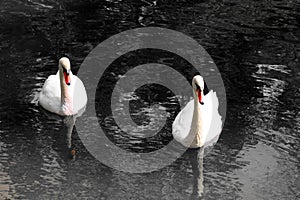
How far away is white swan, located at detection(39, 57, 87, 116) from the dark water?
0.19m

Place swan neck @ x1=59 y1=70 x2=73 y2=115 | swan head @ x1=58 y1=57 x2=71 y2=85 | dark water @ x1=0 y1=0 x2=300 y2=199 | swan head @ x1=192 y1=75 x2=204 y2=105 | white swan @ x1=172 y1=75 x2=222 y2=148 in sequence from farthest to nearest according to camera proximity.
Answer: swan neck @ x1=59 y1=70 x2=73 y2=115, swan head @ x1=58 y1=57 x2=71 y2=85, white swan @ x1=172 y1=75 x2=222 y2=148, swan head @ x1=192 y1=75 x2=204 y2=105, dark water @ x1=0 y1=0 x2=300 y2=199

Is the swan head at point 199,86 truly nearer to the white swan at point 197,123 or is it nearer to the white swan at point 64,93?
the white swan at point 197,123

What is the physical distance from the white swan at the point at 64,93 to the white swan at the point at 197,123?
1.65 m

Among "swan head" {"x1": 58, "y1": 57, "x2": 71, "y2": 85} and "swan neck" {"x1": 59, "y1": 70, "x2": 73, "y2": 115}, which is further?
"swan neck" {"x1": 59, "y1": 70, "x2": 73, "y2": 115}

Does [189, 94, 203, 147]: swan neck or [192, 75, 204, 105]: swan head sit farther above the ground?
[192, 75, 204, 105]: swan head

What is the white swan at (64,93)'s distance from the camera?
10562mm

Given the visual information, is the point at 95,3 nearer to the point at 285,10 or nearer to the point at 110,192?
the point at 285,10

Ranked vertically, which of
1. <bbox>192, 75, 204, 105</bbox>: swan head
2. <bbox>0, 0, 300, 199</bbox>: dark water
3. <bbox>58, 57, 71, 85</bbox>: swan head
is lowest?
<bbox>0, 0, 300, 199</bbox>: dark water

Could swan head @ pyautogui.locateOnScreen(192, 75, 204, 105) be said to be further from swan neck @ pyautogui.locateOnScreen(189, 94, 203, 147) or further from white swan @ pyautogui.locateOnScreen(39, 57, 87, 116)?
white swan @ pyautogui.locateOnScreen(39, 57, 87, 116)

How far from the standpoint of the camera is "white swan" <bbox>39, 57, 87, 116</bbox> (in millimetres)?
10562

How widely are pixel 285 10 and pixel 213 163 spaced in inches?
251

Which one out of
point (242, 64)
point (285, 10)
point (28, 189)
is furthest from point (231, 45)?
point (28, 189)

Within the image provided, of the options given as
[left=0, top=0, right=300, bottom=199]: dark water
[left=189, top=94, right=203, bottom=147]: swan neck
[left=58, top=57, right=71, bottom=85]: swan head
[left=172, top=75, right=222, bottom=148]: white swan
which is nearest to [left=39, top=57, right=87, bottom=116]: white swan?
[left=58, top=57, right=71, bottom=85]: swan head

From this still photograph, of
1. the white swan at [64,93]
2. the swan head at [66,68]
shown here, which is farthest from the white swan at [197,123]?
the swan head at [66,68]
